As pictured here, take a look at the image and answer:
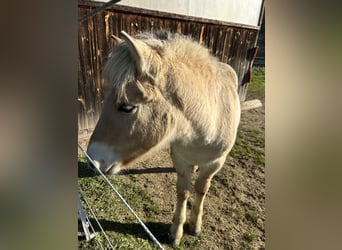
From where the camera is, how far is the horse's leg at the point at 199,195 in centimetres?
166

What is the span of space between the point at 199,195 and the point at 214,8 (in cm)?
109

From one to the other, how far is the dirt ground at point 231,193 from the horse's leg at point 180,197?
0.05 m

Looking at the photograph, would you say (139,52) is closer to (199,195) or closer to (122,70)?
(122,70)

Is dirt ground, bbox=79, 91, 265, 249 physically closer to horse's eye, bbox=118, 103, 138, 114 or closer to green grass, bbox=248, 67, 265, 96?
green grass, bbox=248, 67, 265, 96

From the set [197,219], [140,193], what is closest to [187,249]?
[197,219]

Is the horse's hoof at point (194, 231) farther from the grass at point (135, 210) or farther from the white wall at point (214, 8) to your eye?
the white wall at point (214, 8)

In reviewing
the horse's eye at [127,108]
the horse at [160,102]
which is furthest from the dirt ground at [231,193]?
the horse's eye at [127,108]

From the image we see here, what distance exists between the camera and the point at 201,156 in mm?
1511

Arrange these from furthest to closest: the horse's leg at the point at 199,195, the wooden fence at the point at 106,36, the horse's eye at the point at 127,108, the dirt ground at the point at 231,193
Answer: the wooden fence at the point at 106,36 < the horse's leg at the point at 199,195 < the dirt ground at the point at 231,193 < the horse's eye at the point at 127,108

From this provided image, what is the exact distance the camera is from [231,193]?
1.65 metres

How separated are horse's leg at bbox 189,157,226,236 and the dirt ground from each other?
48 millimetres
